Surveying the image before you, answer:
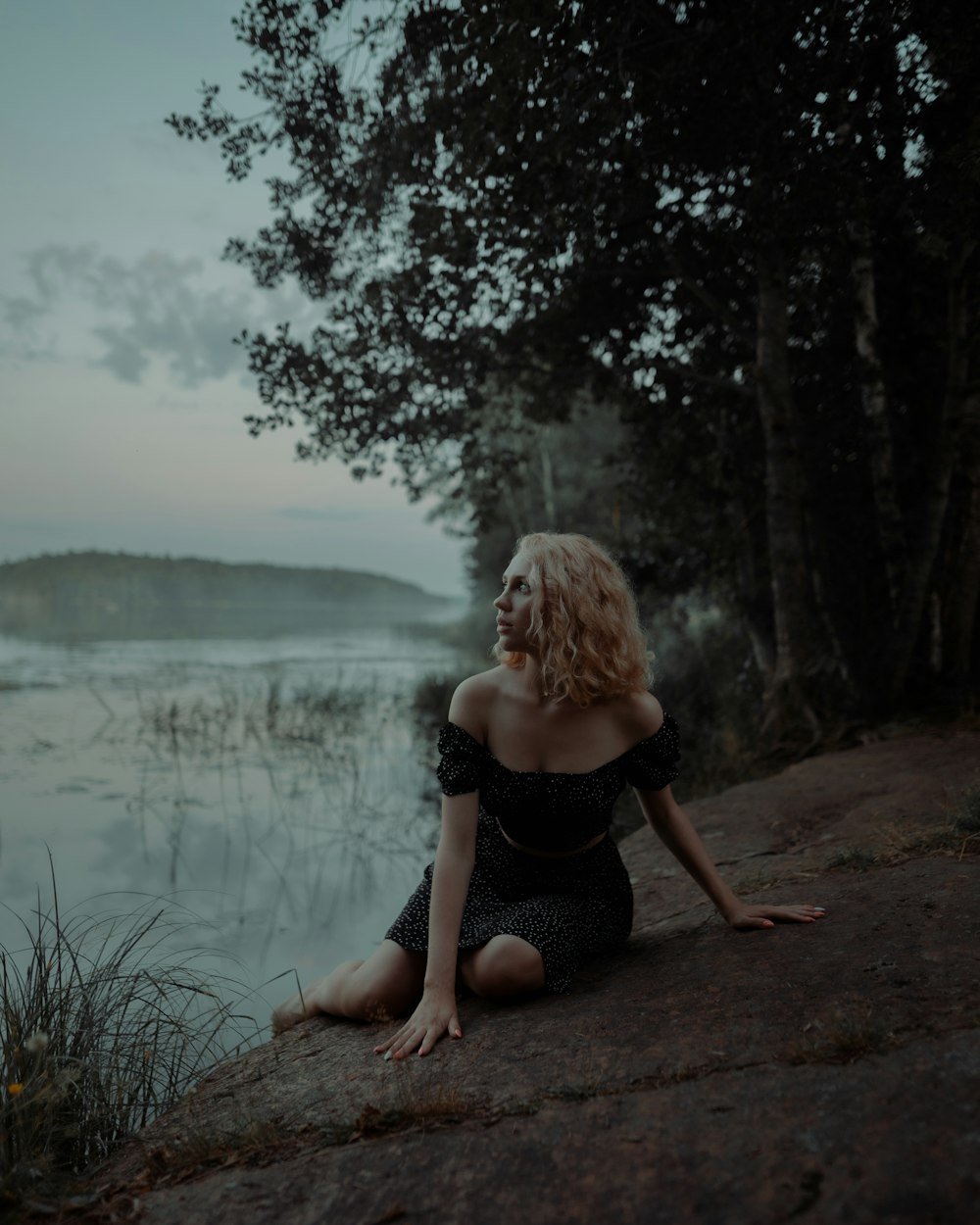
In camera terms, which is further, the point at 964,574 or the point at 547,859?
the point at 964,574

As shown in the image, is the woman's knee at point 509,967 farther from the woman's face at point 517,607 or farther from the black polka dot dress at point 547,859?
the woman's face at point 517,607

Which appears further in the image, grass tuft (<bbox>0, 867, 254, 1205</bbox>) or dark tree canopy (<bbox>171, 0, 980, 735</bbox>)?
dark tree canopy (<bbox>171, 0, 980, 735</bbox>)

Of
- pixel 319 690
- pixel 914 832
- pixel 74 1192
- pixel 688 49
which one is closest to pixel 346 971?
pixel 74 1192

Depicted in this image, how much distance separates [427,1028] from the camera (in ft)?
8.81

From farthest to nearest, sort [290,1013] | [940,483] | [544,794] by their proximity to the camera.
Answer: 1. [940,483]
2. [290,1013]
3. [544,794]

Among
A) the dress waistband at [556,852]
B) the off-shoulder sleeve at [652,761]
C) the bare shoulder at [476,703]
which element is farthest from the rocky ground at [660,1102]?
the bare shoulder at [476,703]

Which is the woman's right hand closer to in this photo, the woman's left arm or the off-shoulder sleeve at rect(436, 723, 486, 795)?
the off-shoulder sleeve at rect(436, 723, 486, 795)

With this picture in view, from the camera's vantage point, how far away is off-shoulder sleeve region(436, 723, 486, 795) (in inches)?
120

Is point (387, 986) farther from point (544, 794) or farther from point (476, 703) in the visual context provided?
point (476, 703)

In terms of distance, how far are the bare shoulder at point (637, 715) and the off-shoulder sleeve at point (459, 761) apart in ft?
1.63

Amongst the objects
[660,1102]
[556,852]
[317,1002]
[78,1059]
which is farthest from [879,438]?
[78,1059]

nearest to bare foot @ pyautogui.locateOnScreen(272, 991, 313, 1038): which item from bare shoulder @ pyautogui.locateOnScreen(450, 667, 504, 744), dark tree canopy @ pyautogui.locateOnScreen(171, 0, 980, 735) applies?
bare shoulder @ pyautogui.locateOnScreen(450, 667, 504, 744)

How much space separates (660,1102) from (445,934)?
97cm

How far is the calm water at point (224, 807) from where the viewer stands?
603 centimetres
